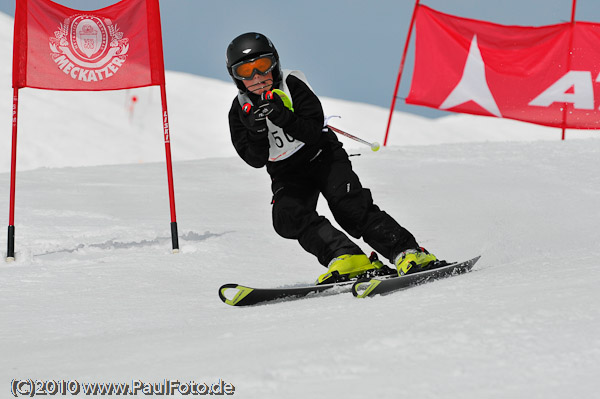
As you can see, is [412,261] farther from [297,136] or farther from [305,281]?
[305,281]

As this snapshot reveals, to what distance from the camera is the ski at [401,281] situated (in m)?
3.25

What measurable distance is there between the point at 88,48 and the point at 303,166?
2.71 meters

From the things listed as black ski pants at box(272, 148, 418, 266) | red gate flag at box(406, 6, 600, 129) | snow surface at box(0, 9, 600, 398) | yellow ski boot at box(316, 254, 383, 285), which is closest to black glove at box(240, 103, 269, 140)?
black ski pants at box(272, 148, 418, 266)

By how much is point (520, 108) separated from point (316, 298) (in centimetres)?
920

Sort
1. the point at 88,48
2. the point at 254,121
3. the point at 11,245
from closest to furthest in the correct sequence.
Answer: the point at 254,121, the point at 11,245, the point at 88,48

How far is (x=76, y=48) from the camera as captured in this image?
231 inches

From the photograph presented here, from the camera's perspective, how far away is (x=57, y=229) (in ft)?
20.6

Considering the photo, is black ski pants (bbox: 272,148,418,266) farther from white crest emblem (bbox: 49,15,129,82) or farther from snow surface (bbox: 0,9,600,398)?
white crest emblem (bbox: 49,15,129,82)

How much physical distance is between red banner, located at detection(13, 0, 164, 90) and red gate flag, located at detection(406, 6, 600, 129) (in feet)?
22.6

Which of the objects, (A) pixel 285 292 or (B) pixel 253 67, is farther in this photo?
(B) pixel 253 67

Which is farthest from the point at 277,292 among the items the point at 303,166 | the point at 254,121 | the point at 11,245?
the point at 11,245

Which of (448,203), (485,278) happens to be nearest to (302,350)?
(485,278)

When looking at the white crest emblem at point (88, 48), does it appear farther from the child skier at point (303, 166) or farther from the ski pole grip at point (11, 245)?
the child skier at point (303, 166)

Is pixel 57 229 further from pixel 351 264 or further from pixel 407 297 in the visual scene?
pixel 407 297
